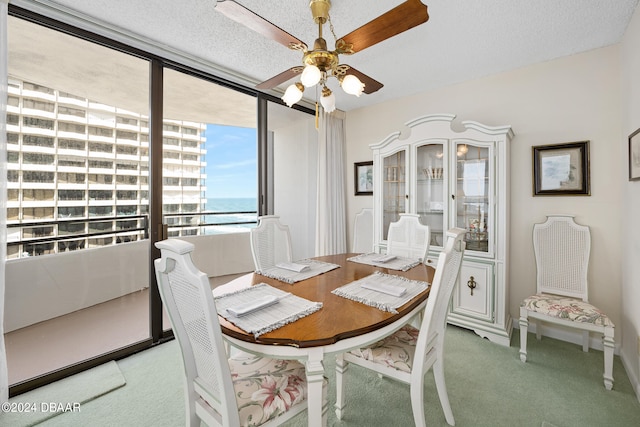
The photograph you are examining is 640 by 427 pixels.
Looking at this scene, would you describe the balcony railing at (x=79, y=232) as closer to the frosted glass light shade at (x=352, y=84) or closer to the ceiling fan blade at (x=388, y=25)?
the frosted glass light shade at (x=352, y=84)

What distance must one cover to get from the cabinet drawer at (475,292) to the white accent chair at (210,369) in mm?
1928

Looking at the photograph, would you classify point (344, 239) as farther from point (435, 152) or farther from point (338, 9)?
point (338, 9)

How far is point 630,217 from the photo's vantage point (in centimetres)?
207

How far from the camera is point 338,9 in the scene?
1.90m

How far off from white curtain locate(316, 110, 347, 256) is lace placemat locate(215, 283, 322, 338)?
2.26m

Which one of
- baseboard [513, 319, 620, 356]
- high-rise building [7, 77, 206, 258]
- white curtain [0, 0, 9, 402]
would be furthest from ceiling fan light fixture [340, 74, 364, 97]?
baseboard [513, 319, 620, 356]

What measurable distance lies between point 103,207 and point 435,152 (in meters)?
3.12

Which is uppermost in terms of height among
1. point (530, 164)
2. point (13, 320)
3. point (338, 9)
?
point (338, 9)

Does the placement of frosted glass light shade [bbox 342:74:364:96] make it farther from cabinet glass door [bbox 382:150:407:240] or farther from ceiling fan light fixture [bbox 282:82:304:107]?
cabinet glass door [bbox 382:150:407:240]

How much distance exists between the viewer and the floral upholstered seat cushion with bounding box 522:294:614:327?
6.55ft

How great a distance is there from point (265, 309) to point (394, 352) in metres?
0.72

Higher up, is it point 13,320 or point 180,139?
point 180,139

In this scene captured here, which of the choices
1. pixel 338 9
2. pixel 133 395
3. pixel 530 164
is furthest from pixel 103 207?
pixel 530 164

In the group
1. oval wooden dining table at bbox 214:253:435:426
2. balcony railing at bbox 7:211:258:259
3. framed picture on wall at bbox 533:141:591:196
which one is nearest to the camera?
oval wooden dining table at bbox 214:253:435:426
